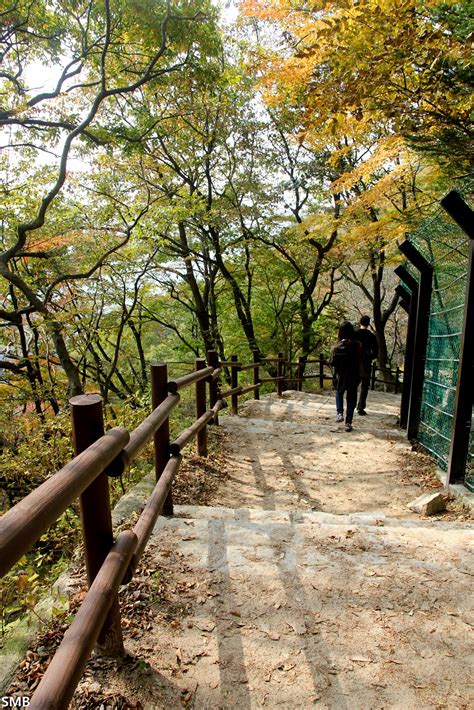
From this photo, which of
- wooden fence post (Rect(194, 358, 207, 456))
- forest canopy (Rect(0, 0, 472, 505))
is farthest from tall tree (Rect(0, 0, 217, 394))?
wooden fence post (Rect(194, 358, 207, 456))

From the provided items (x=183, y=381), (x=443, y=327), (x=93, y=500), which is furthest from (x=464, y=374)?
(x=93, y=500)

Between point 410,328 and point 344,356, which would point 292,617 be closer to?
point 344,356

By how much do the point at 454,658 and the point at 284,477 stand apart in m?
2.85

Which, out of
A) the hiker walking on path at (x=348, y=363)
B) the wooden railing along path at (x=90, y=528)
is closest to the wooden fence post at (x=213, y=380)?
the hiker walking on path at (x=348, y=363)

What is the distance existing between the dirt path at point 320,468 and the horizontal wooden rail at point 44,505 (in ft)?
8.64

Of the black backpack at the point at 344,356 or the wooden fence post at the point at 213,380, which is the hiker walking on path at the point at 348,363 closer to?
the black backpack at the point at 344,356

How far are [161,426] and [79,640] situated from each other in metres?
1.73

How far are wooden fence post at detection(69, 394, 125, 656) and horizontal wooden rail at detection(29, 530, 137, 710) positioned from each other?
7 centimetres

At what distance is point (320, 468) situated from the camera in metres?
4.74

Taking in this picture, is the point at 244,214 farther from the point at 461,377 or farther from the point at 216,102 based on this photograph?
the point at 461,377

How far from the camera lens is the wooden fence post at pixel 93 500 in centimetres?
141

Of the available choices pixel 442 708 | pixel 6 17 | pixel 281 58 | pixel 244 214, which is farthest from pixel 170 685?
pixel 244 214

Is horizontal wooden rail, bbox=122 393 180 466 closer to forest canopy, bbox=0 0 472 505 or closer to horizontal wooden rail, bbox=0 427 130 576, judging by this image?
horizontal wooden rail, bbox=0 427 130 576

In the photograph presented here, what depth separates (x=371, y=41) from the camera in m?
3.51
